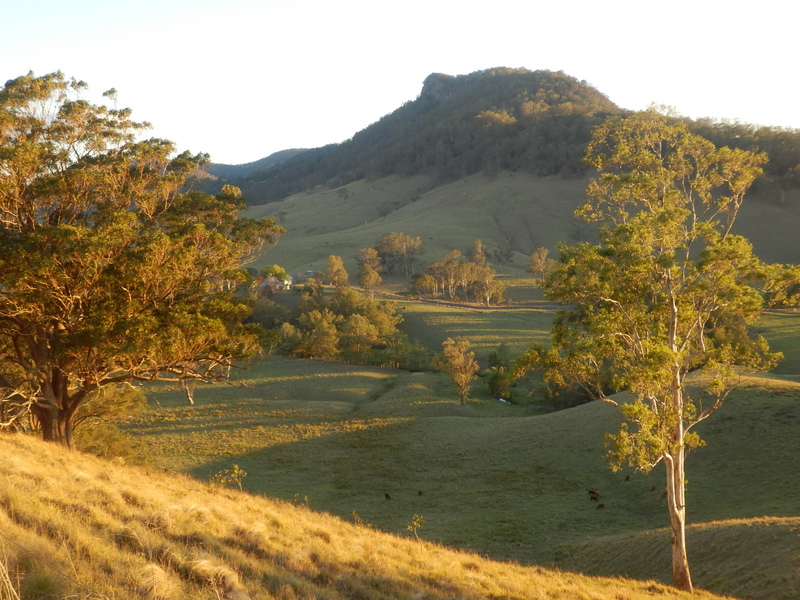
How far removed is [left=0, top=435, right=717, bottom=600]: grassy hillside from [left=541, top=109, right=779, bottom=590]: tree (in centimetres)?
463

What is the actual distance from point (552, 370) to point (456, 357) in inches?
1577

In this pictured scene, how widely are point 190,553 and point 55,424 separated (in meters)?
13.5

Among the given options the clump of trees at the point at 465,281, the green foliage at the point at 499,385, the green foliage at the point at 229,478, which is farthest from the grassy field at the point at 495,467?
the clump of trees at the point at 465,281

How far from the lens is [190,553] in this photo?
30.1 feet

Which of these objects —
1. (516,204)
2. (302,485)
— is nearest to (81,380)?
(302,485)

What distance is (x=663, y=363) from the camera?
16000 millimetres

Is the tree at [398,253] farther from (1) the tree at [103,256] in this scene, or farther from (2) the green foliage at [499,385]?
(1) the tree at [103,256]

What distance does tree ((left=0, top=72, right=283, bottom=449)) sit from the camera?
665 inches

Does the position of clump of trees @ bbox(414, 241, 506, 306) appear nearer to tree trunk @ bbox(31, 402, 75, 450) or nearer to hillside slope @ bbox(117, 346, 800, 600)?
hillside slope @ bbox(117, 346, 800, 600)

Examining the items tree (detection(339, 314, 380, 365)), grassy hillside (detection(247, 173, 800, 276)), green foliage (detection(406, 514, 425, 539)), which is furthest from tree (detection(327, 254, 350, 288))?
green foliage (detection(406, 514, 425, 539))

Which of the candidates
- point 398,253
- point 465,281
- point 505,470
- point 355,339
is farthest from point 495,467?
point 398,253

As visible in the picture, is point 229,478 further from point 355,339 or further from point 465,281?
point 465,281

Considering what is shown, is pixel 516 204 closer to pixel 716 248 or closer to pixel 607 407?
pixel 607 407

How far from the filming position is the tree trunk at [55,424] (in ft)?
64.3
